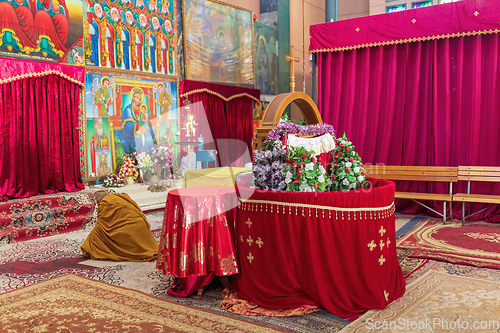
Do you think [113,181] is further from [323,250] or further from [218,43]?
[323,250]

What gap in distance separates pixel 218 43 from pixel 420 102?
4.58 m

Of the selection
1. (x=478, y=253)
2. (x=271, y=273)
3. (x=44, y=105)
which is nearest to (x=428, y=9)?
(x=478, y=253)

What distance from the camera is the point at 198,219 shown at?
3.78 m

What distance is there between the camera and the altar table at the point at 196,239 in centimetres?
376

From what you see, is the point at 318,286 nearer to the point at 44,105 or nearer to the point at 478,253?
the point at 478,253

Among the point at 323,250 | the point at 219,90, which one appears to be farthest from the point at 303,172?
the point at 219,90

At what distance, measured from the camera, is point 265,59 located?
1112 centimetres

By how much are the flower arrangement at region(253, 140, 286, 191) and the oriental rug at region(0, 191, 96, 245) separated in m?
4.08

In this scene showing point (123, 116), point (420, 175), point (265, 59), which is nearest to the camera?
point (420, 175)

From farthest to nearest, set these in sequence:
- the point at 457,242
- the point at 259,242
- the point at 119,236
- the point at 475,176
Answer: the point at 475,176, the point at 457,242, the point at 119,236, the point at 259,242

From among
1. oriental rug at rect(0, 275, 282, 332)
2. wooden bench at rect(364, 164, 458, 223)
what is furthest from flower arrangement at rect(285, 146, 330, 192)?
wooden bench at rect(364, 164, 458, 223)

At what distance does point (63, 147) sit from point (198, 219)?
4614mm

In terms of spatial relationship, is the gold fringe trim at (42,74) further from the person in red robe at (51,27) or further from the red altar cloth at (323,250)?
the red altar cloth at (323,250)

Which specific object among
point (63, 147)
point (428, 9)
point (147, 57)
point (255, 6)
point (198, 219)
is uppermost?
point (255, 6)
